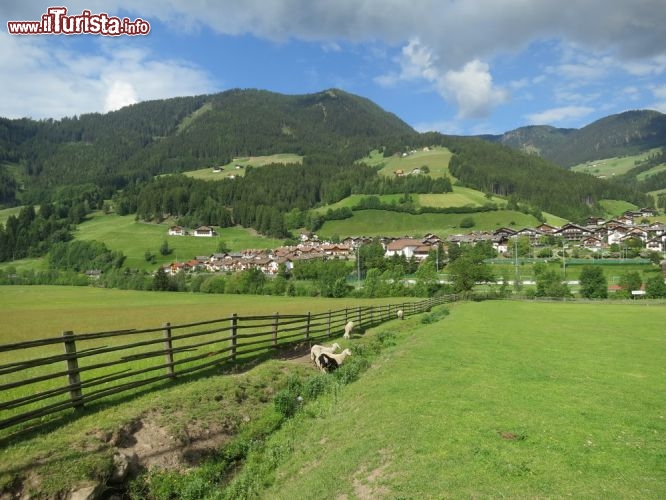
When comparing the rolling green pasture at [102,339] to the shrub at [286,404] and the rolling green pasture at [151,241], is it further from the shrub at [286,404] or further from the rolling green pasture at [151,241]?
the rolling green pasture at [151,241]

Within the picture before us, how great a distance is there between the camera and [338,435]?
35.6 ft

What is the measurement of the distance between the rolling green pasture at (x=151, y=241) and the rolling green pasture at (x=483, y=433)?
14614cm

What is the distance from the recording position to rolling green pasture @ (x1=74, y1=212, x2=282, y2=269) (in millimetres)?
158425

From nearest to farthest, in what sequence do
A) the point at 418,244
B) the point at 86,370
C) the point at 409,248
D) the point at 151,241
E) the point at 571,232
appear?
the point at 86,370, the point at 409,248, the point at 418,244, the point at 151,241, the point at 571,232

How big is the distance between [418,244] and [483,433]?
15382 centimetres

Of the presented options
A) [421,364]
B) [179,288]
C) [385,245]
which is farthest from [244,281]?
[421,364]

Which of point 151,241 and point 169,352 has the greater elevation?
point 151,241

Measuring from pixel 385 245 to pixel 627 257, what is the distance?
80884 mm

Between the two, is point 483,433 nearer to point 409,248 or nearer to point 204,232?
point 409,248

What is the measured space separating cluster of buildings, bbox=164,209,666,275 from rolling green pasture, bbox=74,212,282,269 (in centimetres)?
832

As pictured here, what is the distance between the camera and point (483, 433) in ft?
31.0

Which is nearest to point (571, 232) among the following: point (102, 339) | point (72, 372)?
point (102, 339)

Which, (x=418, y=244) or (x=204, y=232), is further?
(x=204, y=232)

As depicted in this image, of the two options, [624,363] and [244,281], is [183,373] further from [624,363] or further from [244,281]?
[244,281]
